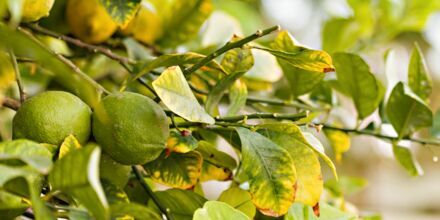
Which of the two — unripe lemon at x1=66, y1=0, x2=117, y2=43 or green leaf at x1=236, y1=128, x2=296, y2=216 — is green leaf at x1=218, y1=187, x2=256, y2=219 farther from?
unripe lemon at x1=66, y1=0, x2=117, y2=43

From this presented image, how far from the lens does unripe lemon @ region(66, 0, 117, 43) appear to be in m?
0.62

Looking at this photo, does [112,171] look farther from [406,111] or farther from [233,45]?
[406,111]

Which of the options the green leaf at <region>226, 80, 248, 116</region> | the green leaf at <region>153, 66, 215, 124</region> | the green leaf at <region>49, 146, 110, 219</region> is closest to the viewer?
the green leaf at <region>49, 146, 110, 219</region>

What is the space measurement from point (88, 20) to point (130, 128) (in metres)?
0.21

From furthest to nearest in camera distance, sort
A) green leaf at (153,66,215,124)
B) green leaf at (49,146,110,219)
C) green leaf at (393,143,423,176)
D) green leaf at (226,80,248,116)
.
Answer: green leaf at (393,143,423,176) → green leaf at (226,80,248,116) → green leaf at (153,66,215,124) → green leaf at (49,146,110,219)

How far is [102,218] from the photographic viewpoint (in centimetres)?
33

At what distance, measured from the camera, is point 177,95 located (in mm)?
430

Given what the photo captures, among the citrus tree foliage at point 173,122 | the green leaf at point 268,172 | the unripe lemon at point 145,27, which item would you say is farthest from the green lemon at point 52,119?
the unripe lemon at point 145,27

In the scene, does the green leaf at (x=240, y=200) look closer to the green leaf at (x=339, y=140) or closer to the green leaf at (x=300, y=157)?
the green leaf at (x=300, y=157)

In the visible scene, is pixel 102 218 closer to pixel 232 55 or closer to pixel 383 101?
pixel 232 55

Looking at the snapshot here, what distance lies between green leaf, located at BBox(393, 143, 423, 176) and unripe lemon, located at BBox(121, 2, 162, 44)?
0.90ft

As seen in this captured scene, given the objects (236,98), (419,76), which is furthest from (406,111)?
(236,98)

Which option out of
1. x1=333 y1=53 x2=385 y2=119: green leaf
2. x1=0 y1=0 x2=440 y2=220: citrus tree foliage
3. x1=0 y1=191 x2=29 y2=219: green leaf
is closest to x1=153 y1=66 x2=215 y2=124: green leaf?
x1=0 y1=0 x2=440 y2=220: citrus tree foliage

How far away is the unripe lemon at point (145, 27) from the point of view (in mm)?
699
